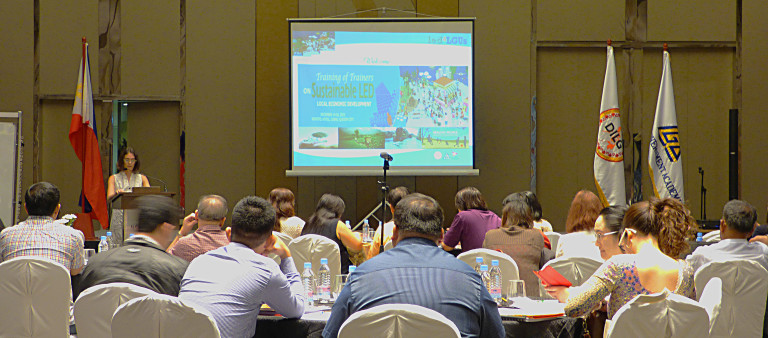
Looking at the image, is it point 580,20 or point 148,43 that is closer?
point 148,43

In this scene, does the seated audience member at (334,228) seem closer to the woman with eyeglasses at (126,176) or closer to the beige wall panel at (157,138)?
the woman with eyeglasses at (126,176)

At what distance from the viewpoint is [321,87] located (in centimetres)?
829

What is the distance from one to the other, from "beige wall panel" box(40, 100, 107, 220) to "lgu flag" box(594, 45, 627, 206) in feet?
18.9

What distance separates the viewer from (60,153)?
880 centimetres

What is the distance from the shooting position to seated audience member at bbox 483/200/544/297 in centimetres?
450

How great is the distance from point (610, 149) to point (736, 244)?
379 centimetres

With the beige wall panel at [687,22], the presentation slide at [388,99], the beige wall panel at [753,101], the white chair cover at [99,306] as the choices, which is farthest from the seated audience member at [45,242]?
the beige wall panel at [753,101]

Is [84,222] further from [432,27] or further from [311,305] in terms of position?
[311,305]

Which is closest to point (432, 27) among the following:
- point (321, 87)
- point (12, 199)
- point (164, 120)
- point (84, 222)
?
point (321, 87)

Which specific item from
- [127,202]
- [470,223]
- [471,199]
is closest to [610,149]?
[471,199]

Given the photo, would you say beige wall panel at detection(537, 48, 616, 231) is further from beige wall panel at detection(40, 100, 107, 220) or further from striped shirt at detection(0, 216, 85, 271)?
striped shirt at detection(0, 216, 85, 271)

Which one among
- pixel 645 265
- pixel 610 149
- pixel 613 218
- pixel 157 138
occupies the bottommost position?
pixel 645 265

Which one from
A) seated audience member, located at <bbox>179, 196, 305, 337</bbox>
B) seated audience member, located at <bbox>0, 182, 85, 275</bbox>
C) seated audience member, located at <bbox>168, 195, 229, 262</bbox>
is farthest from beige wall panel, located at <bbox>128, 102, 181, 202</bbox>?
seated audience member, located at <bbox>179, 196, 305, 337</bbox>

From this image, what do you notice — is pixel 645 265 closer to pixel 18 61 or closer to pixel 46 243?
pixel 46 243
